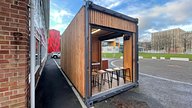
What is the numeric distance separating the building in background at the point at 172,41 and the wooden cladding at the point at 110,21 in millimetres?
52110

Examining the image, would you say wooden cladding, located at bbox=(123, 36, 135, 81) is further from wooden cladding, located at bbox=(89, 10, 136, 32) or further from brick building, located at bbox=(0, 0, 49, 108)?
brick building, located at bbox=(0, 0, 49, 108)

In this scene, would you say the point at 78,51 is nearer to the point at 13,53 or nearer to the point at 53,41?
the point at 13,53

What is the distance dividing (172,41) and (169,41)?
1.13 m

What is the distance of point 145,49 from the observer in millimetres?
64625

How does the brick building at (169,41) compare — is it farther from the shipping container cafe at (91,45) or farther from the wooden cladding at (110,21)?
the wooden cladding at (110,21)

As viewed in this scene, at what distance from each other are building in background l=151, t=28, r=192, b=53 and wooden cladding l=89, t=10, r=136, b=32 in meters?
52.1

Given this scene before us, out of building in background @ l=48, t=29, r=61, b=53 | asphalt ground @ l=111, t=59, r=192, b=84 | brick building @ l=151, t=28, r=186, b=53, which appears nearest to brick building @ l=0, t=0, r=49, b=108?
asphalt ground @ l=111, t=59, r=192, b=84

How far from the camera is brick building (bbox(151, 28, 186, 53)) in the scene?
49.4m

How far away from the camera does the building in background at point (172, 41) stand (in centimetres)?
4712

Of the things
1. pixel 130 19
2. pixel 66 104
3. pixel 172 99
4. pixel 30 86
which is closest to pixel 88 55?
pixel 66 104

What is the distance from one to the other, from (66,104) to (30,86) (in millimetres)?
1995

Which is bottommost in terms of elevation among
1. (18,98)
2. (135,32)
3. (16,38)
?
(18,98)

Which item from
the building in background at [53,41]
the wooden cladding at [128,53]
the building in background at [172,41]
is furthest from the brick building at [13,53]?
the building in background at [172,41]

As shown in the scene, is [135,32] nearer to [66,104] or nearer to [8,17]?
[66,104]
